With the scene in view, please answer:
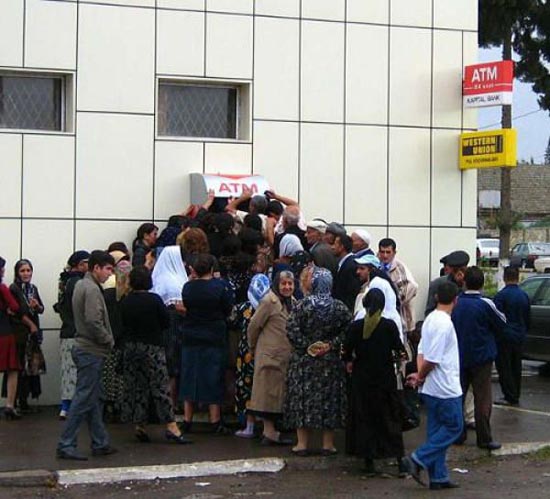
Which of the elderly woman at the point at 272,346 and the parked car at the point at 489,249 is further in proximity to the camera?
the parked car at the point at 489,249

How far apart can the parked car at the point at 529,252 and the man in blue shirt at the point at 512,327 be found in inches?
1440

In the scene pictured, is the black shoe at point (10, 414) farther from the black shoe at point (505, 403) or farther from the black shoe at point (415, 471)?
the black shoe at point (505, 403)

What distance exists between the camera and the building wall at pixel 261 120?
13.4 m

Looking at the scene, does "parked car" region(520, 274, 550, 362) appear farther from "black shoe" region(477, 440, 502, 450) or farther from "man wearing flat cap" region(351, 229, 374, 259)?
"black shoe" region(477, 440, 502, 450)

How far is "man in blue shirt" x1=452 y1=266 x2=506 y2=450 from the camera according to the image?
36.9 ft

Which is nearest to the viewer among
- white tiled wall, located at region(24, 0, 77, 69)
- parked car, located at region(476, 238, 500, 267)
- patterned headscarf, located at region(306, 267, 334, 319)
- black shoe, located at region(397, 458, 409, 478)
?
black shoe, located at region(397, 458, 409, 478)

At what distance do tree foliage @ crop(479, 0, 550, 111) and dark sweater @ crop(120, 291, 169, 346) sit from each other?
86.7ft

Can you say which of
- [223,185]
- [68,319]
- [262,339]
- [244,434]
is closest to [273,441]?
[244,434]

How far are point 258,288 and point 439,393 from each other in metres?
2.49

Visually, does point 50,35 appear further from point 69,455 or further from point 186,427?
point 69,455

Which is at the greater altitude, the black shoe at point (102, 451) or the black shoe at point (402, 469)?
the black shoe at point (102, 451)

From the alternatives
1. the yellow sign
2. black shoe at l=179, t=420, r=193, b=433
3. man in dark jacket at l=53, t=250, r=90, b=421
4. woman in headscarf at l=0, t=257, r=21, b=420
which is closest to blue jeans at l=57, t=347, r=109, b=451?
black shoe at l=179, t=420, r=193, b=433

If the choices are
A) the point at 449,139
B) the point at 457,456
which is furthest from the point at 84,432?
the point at 449,139

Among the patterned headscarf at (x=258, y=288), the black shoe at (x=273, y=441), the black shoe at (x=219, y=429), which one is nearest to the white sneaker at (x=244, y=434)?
the black shoe at (x=219, y=429)
